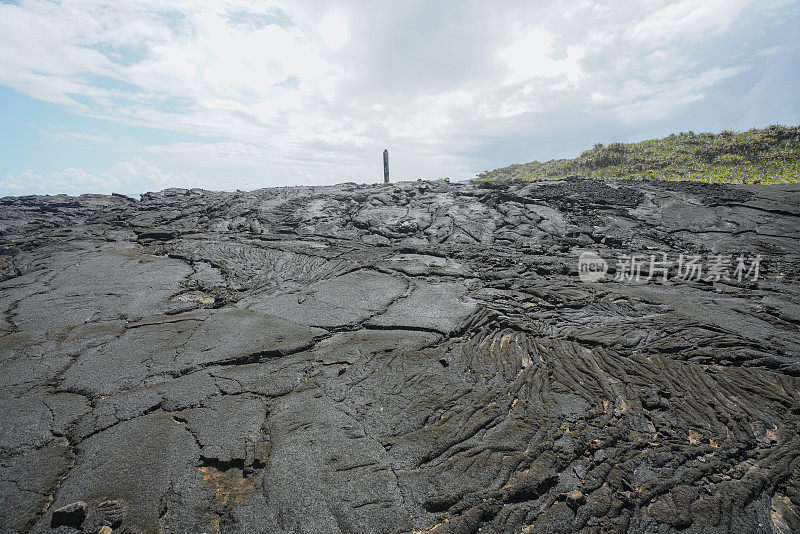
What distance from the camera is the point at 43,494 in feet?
9.14

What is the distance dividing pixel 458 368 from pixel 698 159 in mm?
27788

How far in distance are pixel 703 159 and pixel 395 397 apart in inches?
1135

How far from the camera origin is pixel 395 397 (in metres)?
3.98

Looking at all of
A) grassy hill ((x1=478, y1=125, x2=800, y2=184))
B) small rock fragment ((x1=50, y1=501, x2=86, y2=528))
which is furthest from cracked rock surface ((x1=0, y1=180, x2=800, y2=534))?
grassy hill ((x1=478, y1=125, x2=800, y2=184))

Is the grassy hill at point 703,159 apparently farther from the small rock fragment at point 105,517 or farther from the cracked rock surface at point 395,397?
the small rock fragment at point 105,517

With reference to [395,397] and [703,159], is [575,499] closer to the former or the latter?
[395,397]

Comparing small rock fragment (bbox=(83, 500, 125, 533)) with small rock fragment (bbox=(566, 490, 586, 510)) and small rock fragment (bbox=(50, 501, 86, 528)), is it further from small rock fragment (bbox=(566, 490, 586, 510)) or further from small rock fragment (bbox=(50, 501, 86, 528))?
small rock fragment (bbox=(566, 490, 586, 510))

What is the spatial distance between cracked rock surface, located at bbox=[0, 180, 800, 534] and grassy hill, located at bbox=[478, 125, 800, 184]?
46.0ft

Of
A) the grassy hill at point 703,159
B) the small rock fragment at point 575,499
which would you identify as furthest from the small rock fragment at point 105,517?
the grassy hill at point 703,159

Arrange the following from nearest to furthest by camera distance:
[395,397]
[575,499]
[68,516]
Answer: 1. [68,516]
2. [575,499]
3. [395,397]

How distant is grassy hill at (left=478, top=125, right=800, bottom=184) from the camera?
19.0 metres

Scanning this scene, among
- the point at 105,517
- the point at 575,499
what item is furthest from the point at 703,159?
the point at 105,517

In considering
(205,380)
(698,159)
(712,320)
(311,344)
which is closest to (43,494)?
(205,380)

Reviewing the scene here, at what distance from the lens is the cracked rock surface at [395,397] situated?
2691 mm
